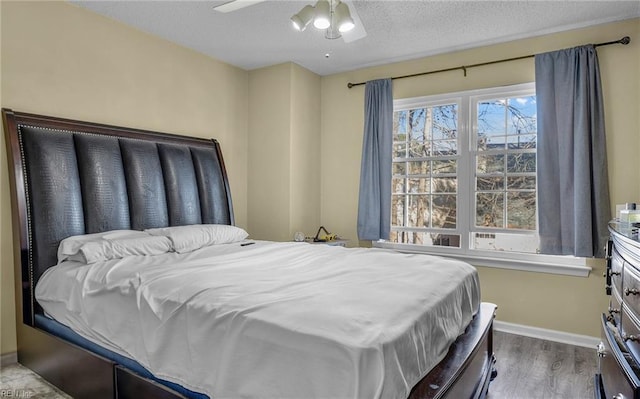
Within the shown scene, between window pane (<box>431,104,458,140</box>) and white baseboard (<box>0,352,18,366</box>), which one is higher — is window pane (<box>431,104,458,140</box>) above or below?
above

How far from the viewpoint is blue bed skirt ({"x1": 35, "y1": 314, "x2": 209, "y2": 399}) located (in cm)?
162

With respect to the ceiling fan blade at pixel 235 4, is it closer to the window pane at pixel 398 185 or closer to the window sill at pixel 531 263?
the window pane at pixel 398 185

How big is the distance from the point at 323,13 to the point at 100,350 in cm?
222

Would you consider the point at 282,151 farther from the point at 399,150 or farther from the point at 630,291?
the point at 630,291

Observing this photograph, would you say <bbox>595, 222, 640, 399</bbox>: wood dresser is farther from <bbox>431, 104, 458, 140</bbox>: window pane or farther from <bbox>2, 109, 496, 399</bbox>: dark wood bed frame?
<bbox>431, 104, 458, 140</bbox>: window pane

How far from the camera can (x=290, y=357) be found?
1.27m

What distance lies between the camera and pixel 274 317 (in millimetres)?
1399

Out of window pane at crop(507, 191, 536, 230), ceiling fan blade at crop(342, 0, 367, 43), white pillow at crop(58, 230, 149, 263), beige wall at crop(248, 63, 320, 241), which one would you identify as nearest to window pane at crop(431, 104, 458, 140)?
window pane at crop(507, 191, 536, 230)

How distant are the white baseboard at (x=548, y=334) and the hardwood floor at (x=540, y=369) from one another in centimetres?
7

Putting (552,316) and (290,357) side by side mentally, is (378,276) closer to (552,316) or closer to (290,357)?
(290,357)

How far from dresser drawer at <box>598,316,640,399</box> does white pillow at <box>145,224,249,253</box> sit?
104 inches

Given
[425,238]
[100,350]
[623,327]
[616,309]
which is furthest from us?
[425,238]

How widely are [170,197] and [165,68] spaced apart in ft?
4.13

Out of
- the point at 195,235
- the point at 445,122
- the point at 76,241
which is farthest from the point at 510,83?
the point at 76,241
